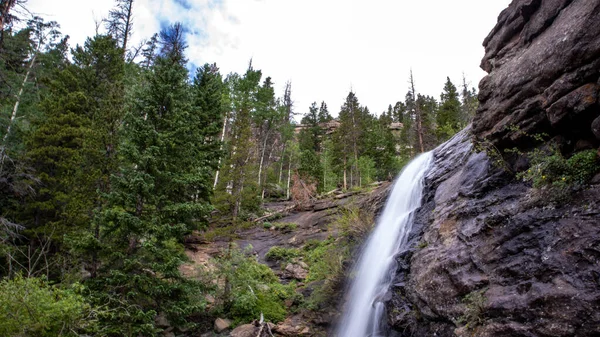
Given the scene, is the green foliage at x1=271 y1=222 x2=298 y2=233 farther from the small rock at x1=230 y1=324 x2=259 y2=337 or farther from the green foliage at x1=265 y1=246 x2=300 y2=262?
the small rock at x1=230 y1=324 x2=259 y2=337

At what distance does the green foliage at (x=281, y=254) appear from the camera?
1770 centimetres

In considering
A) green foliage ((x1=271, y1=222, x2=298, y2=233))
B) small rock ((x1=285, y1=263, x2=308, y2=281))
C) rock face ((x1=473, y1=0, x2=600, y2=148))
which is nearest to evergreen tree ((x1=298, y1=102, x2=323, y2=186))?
green foliage ((x1=271, y1=222, x2=298, y2=233))

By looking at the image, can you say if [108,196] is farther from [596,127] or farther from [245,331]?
[596,127]

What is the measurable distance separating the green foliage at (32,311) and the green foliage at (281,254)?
448 inches

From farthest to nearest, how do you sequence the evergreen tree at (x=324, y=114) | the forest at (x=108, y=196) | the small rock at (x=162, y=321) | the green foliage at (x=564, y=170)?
1. the evergreen tree at (x=324, y=114)
2. the small rock at (x=162, y=321)
3. the forest at (x=108, y=196)
4. the green foliage at (x=564, y=170)

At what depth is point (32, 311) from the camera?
21.3 ft

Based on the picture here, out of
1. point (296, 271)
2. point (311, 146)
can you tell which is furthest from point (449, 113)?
point (296, 271)

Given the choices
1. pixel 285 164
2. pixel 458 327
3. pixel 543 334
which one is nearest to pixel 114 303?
pixel 458 327

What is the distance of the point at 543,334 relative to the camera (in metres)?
4.84

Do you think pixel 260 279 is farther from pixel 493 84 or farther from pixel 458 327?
pixel 493 84

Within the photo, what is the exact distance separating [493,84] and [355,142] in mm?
25625

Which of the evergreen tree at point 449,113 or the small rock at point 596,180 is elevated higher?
the evergreen tree at point 449,113

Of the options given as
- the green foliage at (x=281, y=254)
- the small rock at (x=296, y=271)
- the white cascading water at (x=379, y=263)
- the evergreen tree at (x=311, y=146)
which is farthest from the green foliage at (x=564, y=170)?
the evergreen tree at (x=311, y=146)

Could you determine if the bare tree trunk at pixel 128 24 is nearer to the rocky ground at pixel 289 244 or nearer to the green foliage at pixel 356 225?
the rocky ground at pixel 289 244
